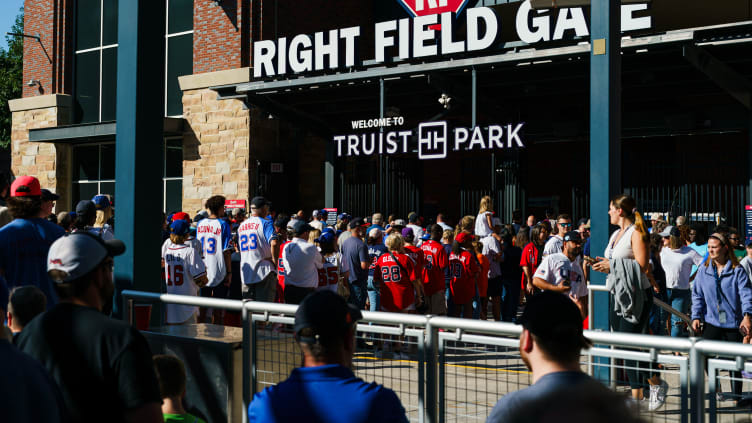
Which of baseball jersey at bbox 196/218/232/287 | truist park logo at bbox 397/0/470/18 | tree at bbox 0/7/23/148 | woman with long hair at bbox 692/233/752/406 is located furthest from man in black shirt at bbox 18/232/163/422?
tree at bbox 0/7/23/148

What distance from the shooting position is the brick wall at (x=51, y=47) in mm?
26391

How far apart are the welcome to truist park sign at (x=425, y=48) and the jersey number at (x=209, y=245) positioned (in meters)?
8.44

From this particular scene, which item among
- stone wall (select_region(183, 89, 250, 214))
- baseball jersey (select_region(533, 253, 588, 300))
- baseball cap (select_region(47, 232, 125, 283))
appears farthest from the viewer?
stone wall (select_region(183, 89, 250, 214))

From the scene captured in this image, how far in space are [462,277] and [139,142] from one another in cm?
694

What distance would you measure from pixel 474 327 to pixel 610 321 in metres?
3.66

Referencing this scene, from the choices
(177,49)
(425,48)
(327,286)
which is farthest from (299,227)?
(177,49)

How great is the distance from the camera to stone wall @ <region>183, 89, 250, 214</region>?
2197 centimetres

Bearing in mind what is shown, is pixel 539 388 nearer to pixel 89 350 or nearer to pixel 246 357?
pixel 89 350

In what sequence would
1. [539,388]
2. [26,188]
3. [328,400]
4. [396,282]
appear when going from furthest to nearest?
[396,282]
[26,188]
[328,400]
[539,388]

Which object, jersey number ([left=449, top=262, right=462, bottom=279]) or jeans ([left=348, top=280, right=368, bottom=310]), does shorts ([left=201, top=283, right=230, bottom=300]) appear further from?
jersey number ([left=449, top=262, right=462, bottom=279])

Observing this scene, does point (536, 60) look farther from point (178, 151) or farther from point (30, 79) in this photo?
point (30, 79)

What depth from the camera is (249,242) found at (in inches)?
416

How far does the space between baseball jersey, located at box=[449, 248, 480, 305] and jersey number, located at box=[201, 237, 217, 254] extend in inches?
154

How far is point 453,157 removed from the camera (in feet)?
86.7
